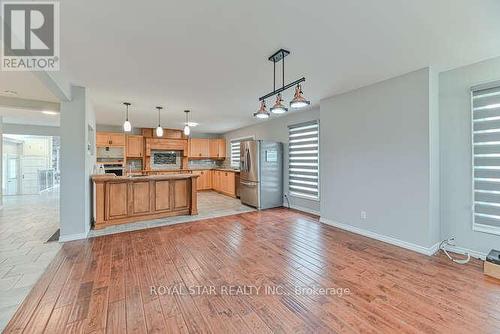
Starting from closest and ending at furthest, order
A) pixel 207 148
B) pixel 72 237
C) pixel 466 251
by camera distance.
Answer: pixel 466 251 → pixel 72 237 → pixel 207 148

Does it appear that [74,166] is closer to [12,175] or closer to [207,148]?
[207,148]

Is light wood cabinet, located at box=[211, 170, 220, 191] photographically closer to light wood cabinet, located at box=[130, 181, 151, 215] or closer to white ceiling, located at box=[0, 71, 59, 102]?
light wood cabinet, located at box=[130, 181, 151, 215]

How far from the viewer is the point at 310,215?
199 inches

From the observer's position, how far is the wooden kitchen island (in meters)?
4.12

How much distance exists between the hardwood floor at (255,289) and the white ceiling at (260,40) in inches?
97.4

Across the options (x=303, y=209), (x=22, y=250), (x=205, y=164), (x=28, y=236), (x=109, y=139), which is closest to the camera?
(x=22, y=250)

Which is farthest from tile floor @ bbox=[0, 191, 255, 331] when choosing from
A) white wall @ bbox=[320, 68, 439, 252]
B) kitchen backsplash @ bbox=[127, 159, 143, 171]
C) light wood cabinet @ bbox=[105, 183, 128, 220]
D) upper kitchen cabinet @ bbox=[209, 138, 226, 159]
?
upper kitchen cabinet @ bbox=[209, 138, 226, 159]

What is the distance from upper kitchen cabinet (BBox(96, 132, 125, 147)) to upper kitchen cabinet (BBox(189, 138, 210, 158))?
2429 mm

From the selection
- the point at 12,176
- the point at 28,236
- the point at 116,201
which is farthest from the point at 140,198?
the point at 12,176

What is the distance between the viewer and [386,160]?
336 centimetres

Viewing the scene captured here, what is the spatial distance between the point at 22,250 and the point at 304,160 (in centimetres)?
534

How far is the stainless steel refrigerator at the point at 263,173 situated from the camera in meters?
5.74

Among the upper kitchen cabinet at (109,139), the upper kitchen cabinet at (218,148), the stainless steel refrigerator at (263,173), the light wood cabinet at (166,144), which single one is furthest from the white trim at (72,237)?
the upper kitchen cabinet at (218,148)

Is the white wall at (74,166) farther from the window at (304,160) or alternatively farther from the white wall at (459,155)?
the white wall at (459,155)
